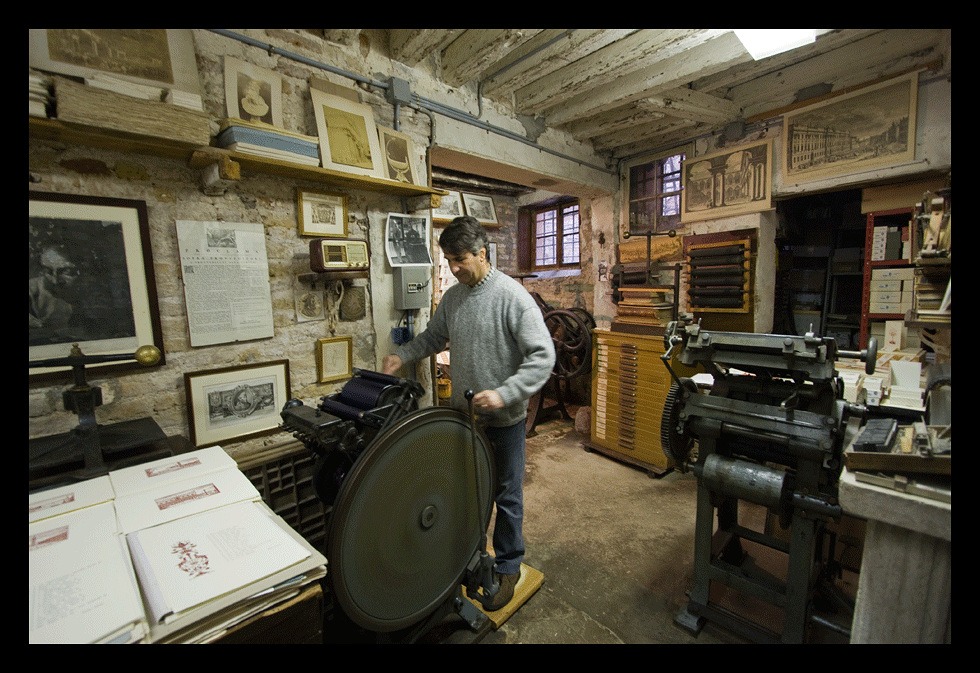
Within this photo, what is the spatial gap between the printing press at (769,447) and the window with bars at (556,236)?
12.5 feet

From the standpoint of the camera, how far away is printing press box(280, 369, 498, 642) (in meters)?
1.31

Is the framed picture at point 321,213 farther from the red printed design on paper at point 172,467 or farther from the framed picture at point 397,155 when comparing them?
the red printed design on paper at point 172,467

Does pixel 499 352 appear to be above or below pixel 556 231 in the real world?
below

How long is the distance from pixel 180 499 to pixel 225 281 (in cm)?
108

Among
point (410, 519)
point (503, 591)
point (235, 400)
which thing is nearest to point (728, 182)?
point (503, 591)

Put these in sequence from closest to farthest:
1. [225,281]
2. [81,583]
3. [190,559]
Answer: [81,583], [190,559], [225,281]

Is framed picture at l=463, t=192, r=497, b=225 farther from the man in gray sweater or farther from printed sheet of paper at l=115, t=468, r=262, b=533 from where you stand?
printed sheet of paper at l=115, t=468, r=262, b=533

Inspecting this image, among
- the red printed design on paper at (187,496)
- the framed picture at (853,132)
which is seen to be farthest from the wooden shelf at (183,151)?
the framed picture at (853,132)

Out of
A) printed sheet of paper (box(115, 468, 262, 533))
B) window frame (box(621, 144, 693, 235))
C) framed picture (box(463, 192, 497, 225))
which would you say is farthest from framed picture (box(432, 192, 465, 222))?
printed sheet of paper (box(115, 468, 262, 533))

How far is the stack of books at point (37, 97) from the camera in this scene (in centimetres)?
137

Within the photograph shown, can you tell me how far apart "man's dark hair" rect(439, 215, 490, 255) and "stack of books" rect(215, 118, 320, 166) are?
0.77m

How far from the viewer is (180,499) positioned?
4.02 ft

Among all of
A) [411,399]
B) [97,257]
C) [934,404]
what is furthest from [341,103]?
[934,404]

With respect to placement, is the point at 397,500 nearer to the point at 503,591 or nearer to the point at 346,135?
the point at 503,591
